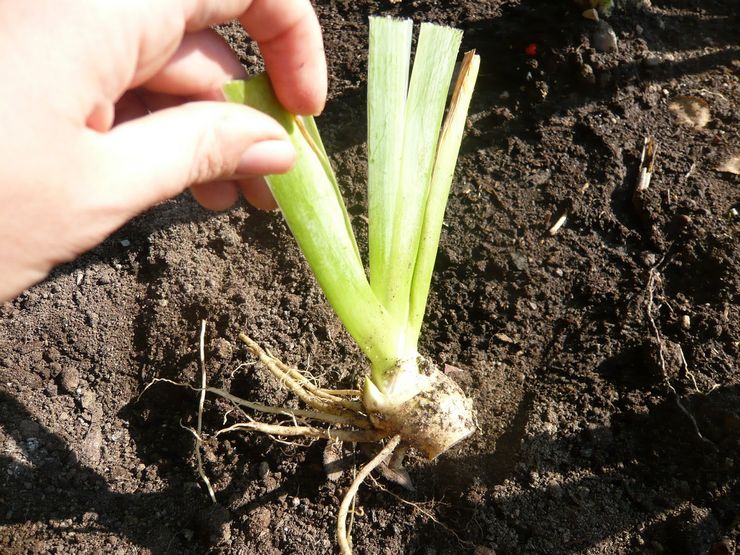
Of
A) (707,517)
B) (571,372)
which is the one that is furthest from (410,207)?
(707,517)

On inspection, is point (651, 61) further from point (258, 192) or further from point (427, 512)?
point (427, 512)

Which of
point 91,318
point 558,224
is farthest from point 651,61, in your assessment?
point 91,318

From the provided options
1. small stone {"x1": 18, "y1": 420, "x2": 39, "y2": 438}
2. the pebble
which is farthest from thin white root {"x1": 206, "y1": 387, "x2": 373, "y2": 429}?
the pebble

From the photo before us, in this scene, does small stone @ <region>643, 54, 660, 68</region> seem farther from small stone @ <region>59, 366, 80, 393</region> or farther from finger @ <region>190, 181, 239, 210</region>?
small stone @ <region>59, 366, 80, 393</region>

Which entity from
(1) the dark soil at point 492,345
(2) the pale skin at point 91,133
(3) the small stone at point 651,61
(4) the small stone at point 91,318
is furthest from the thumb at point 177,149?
(3) the small stone at point 651,61

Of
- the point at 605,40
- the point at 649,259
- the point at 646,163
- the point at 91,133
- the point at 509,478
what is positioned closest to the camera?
the point at 91,133

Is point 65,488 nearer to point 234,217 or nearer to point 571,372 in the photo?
point 234,217

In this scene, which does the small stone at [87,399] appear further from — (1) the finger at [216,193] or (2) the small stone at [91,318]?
(1) the finger at [216,193]
